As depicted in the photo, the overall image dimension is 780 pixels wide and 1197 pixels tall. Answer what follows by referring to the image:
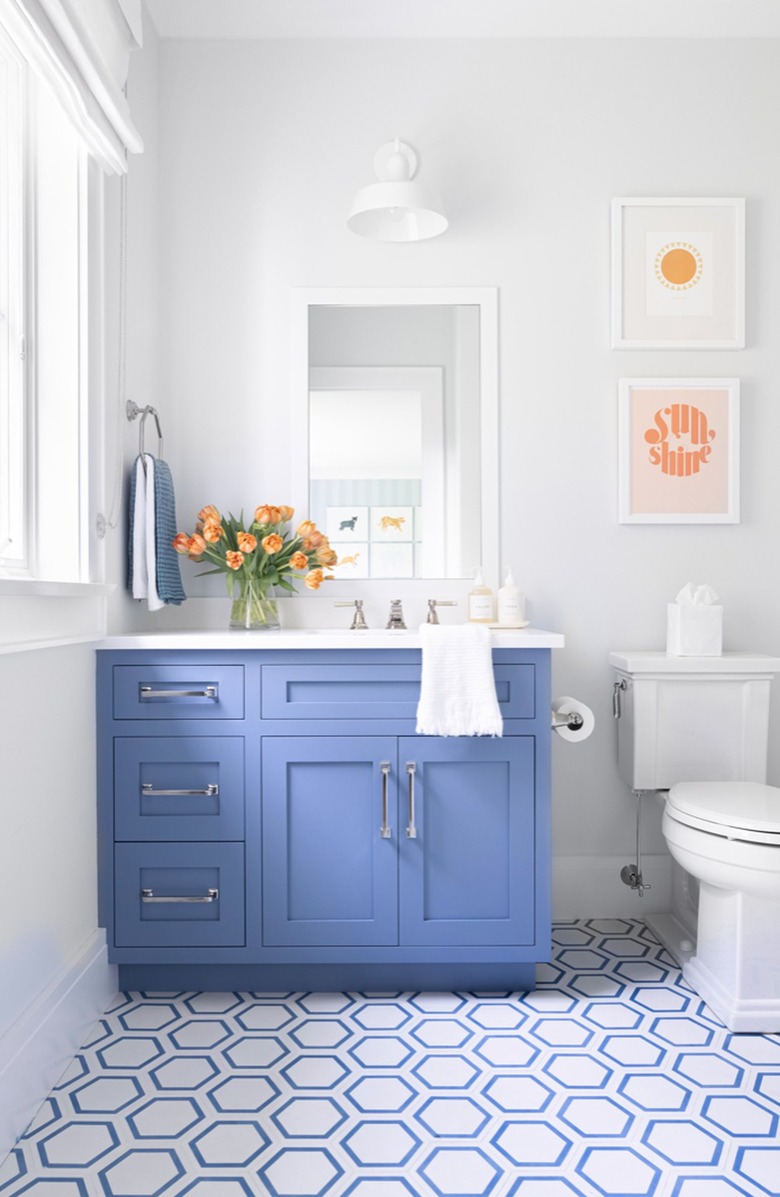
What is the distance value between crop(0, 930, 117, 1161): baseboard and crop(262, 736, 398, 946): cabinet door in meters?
0.40

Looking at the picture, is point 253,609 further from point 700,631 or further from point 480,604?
point 700,631

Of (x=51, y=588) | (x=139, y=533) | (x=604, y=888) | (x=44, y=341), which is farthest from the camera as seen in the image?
(x=604, y=888)

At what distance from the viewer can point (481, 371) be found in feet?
8.48

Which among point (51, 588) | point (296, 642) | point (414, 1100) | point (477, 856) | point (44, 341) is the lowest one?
point (414, 1100)

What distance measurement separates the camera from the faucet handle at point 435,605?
250 centimetres

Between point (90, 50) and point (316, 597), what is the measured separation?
143 cm

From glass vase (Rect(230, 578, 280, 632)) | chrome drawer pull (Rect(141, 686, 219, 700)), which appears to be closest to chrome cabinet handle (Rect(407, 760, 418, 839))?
chrome drawer pull (Rect(141, 686, 219, 700))

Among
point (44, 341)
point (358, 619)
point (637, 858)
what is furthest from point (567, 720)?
point (44, 341)

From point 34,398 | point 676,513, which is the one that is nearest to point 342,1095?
point 34,398

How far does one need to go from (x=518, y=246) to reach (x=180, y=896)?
2025 mm

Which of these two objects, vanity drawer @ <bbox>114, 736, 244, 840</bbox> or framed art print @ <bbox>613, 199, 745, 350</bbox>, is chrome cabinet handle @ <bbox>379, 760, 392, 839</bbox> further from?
framed art print @ <bbox>613, 199, 745, 350</bbox>

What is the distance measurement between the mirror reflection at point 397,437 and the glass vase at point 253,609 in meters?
0.25

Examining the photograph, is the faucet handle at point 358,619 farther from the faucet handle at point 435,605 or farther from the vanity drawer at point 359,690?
the vanity drawer at point 359,690

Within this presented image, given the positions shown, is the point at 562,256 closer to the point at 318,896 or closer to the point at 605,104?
the point at 605,104
